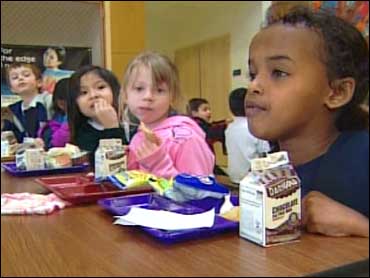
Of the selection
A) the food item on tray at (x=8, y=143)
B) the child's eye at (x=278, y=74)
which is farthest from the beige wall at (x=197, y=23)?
the food item on tray at (x=8, y=143)

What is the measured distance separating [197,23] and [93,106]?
197mm

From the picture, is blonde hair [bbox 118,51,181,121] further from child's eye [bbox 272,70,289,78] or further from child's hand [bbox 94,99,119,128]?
child's eye [bbox 272,70,289,78]

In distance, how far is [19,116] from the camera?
0.54 m

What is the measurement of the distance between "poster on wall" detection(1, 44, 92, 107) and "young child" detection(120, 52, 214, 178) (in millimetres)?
74

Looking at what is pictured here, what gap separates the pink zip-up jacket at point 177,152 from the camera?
555mm

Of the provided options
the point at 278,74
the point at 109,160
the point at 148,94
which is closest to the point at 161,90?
the point at 148,94

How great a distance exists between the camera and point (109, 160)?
58cm

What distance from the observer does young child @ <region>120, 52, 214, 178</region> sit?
0.56 m

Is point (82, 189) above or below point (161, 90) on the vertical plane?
below

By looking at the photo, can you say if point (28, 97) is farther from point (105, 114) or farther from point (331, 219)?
point (331, 219)

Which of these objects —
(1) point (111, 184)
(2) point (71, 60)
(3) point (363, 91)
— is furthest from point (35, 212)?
(3) point (363, 91)

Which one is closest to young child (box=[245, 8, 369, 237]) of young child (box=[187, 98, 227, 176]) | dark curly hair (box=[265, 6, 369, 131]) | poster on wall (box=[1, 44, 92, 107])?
dark curly hair (box=[265, 6, 369, 131])

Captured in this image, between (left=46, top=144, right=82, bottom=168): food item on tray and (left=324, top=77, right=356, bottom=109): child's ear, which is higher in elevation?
(left=324, top=77, right=356, bottom=109): child's ear

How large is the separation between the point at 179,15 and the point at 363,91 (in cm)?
32
